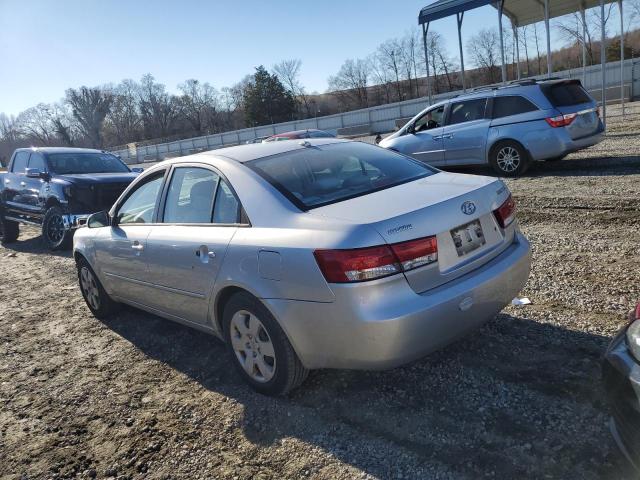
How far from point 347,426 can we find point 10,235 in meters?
11.2

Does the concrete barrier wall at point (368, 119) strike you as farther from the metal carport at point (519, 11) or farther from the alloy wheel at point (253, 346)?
the alloy wheel at point (253, 346)

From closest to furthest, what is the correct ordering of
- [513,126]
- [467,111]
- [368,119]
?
1. [513,126]
2. [467,111]
3. [368,119]

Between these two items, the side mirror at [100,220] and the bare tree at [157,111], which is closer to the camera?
the side mirror at [100,220]

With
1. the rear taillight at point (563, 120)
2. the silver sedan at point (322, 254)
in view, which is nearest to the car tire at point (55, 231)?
the silver sedan at point (322, 254)

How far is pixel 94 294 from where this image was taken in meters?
5.31

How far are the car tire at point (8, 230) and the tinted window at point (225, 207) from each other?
9.92 metres

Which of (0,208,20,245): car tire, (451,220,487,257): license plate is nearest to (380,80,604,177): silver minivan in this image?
(451,220,487,257): license plate

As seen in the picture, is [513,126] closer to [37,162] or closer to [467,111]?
[467,111]

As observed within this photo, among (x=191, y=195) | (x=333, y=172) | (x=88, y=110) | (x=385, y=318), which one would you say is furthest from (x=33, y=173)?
(x=88, y=110)

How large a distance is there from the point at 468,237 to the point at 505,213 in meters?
0.51

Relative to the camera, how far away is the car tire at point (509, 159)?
9680 millimetres

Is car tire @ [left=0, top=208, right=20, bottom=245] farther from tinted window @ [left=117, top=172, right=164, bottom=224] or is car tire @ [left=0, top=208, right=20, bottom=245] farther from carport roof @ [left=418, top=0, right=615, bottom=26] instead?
carport roof @ [left=418, top=0, right=615, bottom=26]

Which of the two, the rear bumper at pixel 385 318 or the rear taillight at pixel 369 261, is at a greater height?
the rear taillight at pixel 369 261

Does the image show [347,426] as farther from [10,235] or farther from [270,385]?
[10,235]
